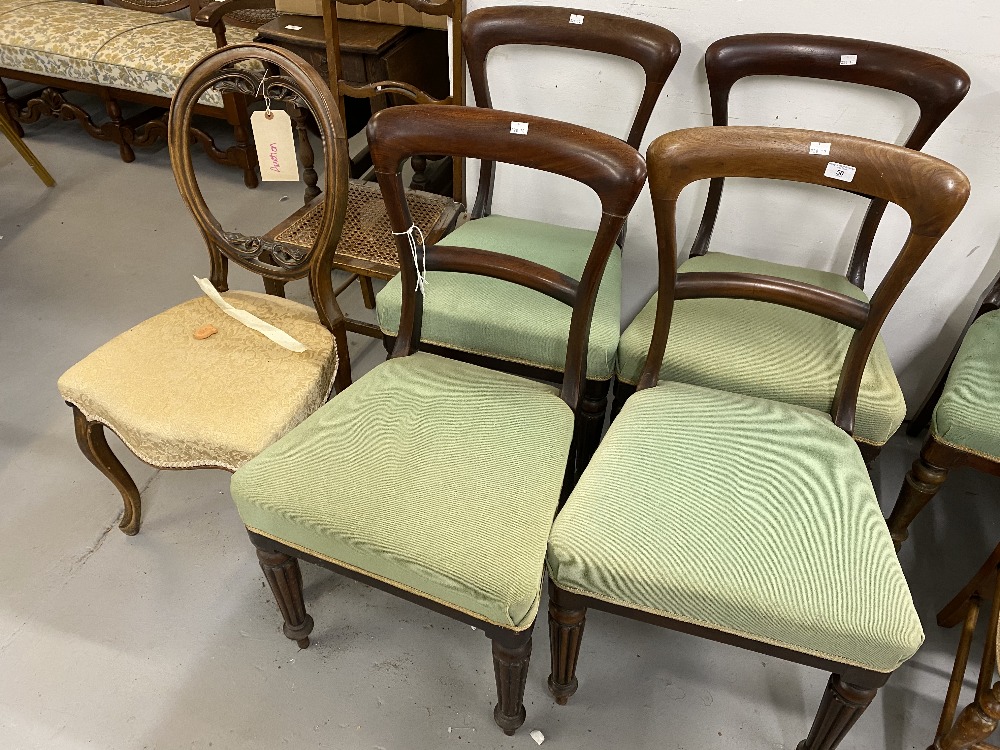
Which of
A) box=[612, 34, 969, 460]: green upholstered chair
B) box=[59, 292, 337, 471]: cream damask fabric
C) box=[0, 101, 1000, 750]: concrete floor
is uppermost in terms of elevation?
box=[612, 34, 969, 460]: green upholstered chair

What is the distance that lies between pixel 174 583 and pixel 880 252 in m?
1.64

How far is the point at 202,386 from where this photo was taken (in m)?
1.18

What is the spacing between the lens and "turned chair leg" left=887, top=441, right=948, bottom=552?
119 cm

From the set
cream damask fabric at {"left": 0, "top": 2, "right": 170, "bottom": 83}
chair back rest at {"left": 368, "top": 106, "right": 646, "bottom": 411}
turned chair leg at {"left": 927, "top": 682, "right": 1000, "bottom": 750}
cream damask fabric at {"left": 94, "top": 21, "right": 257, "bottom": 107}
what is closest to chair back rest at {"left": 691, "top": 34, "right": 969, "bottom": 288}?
chair back rest at {"left": 368, "top": 106, "right": 646, "bottom": 411}

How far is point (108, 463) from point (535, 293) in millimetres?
902

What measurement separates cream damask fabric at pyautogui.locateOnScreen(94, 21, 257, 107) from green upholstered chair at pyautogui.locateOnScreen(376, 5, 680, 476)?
57.7 inches

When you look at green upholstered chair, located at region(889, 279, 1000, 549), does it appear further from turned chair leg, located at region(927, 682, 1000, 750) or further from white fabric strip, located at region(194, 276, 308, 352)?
white fabric strip, located at region(194, 276, 308, 352)

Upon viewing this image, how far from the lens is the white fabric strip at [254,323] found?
124 centimetres

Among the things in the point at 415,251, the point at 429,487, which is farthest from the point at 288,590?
the point at 415,251

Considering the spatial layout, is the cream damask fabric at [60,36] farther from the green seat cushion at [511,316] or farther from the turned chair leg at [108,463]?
the green seat cushion at [511,316]

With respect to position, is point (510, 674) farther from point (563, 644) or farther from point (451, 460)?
point (451, 460)

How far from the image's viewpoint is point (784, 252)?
1.57 m

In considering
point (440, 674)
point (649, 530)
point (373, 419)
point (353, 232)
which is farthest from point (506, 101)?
point (440, 674)

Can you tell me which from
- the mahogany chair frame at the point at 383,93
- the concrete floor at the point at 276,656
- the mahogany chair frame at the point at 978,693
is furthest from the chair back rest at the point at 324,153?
the mahogany chair frame at the point at 978,693
